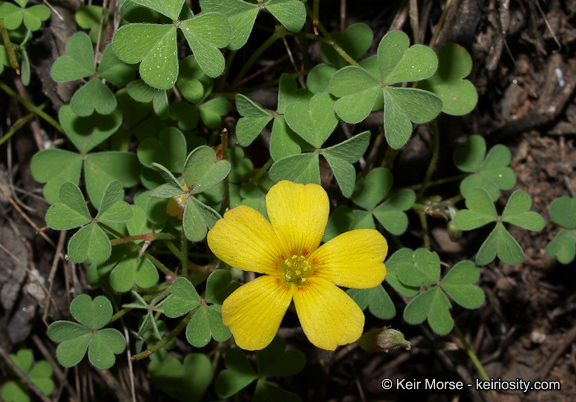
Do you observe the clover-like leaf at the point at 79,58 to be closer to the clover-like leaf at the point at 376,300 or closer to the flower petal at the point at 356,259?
the flower petal at the point at 356,259

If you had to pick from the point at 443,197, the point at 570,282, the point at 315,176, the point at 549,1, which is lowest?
the point at 570,282

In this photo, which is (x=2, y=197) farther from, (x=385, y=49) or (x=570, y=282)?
(x=570, y=282)

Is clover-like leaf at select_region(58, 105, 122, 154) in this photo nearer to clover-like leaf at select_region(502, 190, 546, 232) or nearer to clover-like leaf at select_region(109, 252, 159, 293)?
clover-like leaf at select_region(109, 252, 159, 293)

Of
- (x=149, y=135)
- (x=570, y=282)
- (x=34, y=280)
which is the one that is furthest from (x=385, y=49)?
(x=34, y=280)

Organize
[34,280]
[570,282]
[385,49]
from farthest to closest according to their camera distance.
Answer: [570,282], [34,280], [385,49]

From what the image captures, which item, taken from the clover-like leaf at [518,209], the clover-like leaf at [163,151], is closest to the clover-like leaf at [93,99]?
the clover-like leaf at [163,151]

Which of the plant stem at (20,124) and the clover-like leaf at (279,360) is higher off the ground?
the plant stem at (20,124)

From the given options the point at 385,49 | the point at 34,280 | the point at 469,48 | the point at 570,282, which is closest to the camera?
the point at 385,49

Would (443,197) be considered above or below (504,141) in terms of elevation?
below
